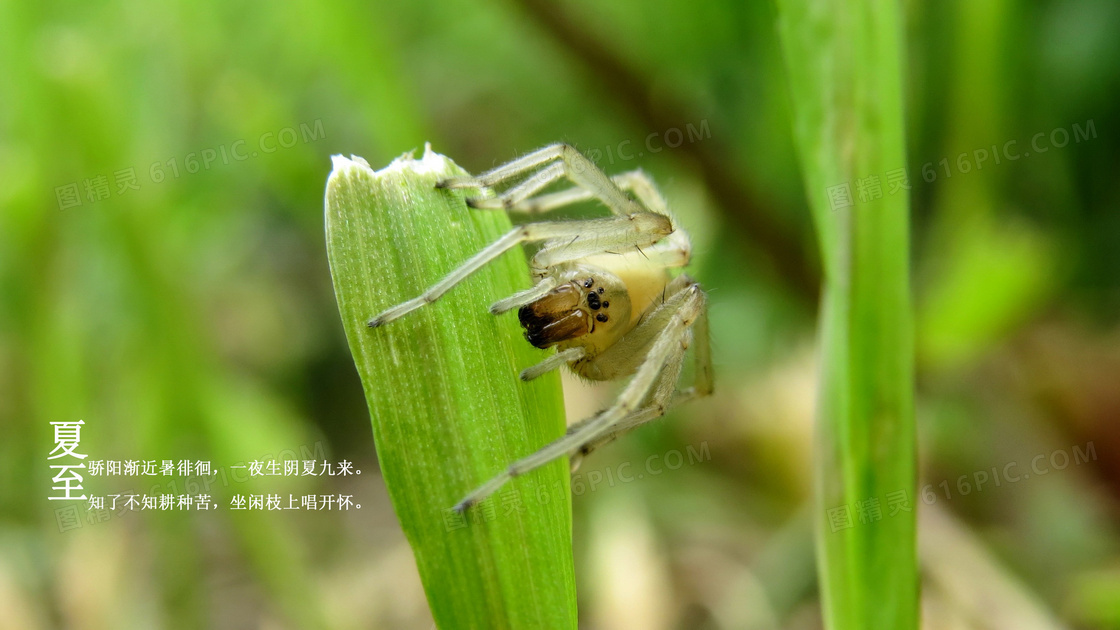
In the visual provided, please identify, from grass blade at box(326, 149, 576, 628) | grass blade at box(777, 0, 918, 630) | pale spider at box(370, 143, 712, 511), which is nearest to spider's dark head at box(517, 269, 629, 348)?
pale spider at box(370, 143, 712, 511)

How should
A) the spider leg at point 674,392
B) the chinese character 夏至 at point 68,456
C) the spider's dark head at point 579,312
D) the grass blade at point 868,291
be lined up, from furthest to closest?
the chinese character 夏至 at point 68,456 < the spider leg at point 674,392 < the spider's dark head at point 579,312 < the grass blade at point 868,291

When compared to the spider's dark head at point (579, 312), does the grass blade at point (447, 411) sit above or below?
below

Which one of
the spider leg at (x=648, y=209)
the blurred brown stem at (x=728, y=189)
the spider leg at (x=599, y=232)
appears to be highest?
the blurred brown stem at (x=728, y=189)

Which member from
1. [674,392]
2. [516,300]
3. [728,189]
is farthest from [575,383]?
[516,300]

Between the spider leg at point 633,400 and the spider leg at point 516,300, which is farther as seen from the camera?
the spider leg at point 516,300

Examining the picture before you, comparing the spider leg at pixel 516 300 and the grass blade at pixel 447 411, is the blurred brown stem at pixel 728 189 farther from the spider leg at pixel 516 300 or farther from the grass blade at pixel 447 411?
the grass blade at pixel 447 411

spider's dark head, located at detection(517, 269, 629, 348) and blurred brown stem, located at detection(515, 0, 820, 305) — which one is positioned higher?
blurred brown stem, located at detection(515, 0, 820, 305)

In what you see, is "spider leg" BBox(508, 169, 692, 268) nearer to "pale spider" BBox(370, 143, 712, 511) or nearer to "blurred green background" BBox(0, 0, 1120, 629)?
"pale spider" BBox(370, 143, 712, 511)

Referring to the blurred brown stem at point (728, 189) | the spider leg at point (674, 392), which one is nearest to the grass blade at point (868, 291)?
the spider leg at point (674, 392)
